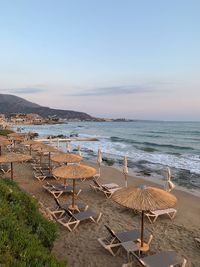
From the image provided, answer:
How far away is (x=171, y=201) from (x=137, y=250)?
139 cm

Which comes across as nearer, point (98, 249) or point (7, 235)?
point (7, 235)

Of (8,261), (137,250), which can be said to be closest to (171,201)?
(137,250)

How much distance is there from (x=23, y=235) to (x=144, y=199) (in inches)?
113

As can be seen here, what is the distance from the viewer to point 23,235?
181 inches

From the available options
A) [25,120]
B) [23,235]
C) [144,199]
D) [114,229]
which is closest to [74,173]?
[114,229]

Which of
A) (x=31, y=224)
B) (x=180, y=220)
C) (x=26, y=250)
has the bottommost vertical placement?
(x=180, y=220)

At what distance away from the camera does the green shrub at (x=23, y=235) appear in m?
3.88

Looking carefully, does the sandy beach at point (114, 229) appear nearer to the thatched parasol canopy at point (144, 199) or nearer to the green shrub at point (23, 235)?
the green shrub at point (23, 235)

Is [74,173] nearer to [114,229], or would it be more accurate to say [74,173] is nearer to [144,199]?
[114,229]

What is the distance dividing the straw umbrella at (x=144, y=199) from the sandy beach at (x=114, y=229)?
118cm

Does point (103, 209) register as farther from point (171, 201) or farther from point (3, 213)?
point (3, 213)

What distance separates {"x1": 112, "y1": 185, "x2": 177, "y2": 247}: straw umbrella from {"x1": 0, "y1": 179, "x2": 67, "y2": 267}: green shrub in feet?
5.74

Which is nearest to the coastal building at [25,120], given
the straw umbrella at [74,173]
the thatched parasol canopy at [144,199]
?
the straw umbrella at [74,173]

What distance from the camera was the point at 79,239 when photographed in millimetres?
7555
